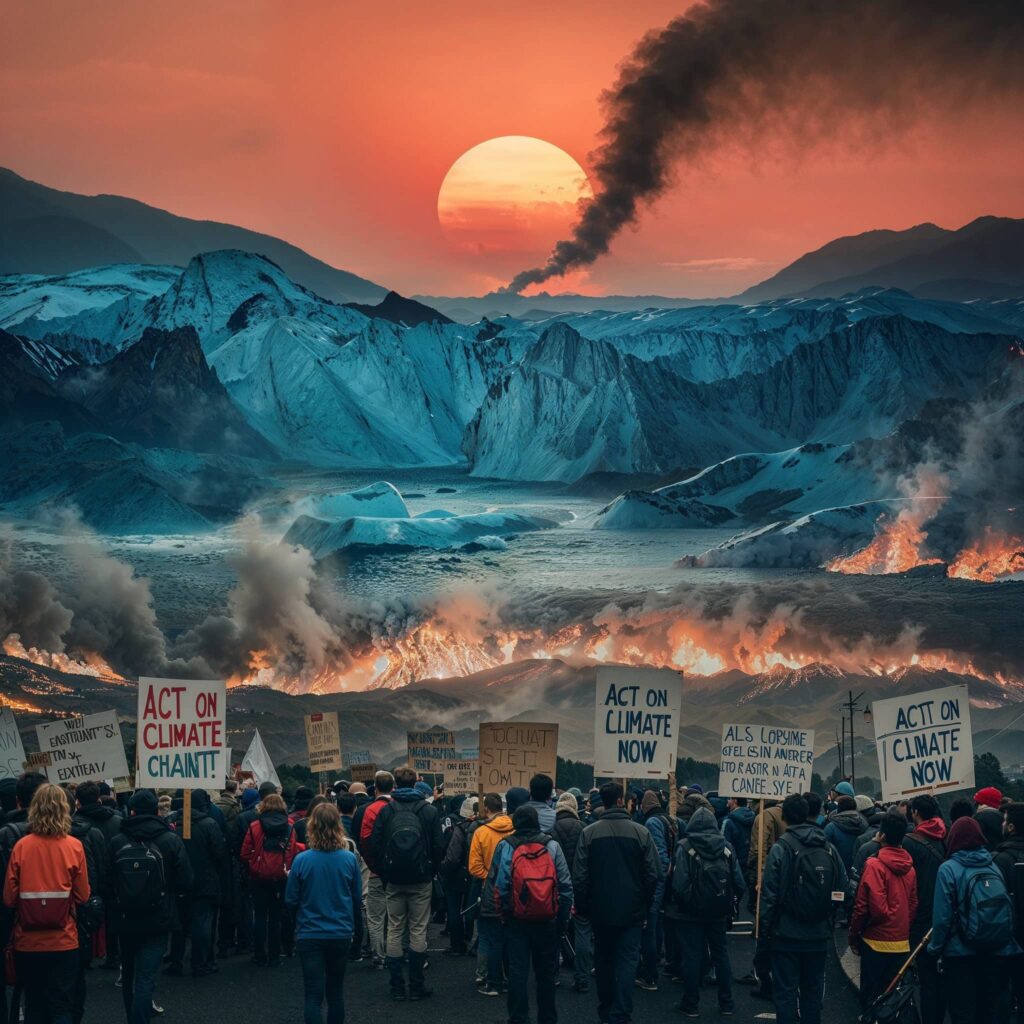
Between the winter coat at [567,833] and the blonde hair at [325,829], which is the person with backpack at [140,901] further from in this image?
the winter coat at [567,833]

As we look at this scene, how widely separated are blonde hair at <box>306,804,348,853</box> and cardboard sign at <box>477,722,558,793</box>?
3049 millimetres

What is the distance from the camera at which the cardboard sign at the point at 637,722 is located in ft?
37.4

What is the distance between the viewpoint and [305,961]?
30.0ft

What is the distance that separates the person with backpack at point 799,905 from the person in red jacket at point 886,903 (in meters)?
0.15

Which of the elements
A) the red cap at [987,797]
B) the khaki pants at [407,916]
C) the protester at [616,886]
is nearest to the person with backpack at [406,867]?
the khaki pants at [407,916]

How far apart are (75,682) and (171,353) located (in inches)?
760

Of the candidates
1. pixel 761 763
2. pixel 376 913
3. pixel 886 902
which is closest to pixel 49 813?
pixel 376 913

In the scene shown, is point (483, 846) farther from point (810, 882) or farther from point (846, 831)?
point (846, 831)

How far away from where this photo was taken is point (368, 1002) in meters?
10.8

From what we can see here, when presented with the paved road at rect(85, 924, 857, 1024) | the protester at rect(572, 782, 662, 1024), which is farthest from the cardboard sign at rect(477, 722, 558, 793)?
the protester at rect(572, 782, 662, 1024)

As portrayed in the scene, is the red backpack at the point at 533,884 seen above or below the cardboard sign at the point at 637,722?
below

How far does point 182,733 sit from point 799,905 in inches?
178

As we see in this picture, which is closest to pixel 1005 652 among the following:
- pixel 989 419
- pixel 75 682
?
pixel 989 419

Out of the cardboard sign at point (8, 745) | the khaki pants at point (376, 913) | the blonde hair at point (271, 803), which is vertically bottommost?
the khaki pants at point (376, 913)
